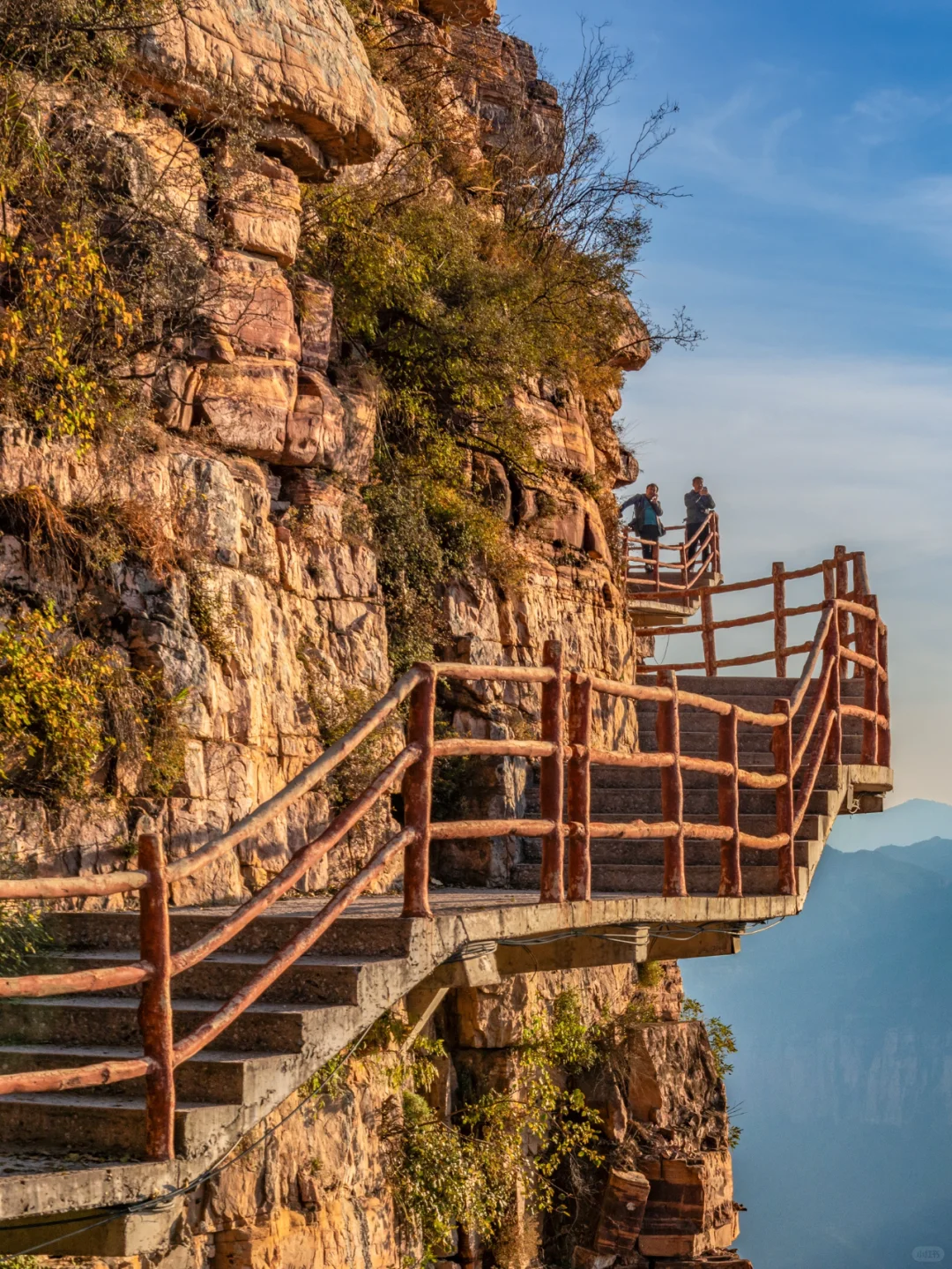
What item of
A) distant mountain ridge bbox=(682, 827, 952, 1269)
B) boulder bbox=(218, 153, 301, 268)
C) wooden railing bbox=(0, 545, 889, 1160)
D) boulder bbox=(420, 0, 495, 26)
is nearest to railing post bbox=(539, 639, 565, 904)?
wooden railing bbox=(0, 545, 889, 1160)

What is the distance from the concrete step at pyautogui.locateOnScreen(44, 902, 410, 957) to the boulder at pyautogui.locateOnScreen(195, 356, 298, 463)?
13.7 ft

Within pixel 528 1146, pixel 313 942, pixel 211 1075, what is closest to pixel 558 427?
pixel 528 1146

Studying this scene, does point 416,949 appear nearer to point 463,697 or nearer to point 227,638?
point 227,638

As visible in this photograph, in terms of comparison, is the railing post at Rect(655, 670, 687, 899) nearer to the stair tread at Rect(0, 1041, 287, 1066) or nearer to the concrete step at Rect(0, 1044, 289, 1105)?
the stair tread at Rect(0, 1041, 287, 1066)

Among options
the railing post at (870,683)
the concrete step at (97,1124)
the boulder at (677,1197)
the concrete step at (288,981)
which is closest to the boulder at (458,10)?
the railing post at (870,683)

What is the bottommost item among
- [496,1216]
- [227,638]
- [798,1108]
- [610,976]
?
[798,1108]

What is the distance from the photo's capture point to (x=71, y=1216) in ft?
18.7

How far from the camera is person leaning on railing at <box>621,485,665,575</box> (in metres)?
23.0

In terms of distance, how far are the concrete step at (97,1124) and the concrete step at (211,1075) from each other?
0.25ft

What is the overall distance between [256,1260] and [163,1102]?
3500 mm

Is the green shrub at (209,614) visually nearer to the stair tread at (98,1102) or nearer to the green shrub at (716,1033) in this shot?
the stair tread at (98,1102)

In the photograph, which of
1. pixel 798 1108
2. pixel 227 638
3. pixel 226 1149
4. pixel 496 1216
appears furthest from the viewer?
pixel 798 1108

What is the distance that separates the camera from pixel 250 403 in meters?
11.1

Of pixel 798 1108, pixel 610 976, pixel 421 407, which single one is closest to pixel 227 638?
pixel 421 407
